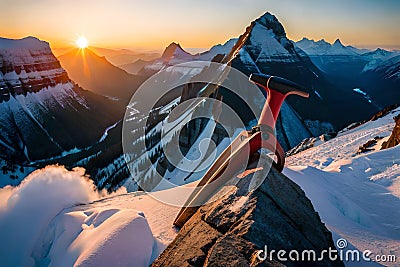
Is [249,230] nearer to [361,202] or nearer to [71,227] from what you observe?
[71,227]

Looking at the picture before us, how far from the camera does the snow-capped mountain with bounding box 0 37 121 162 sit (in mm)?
124125

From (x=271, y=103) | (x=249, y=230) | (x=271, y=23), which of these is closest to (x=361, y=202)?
(x=271, y=103)

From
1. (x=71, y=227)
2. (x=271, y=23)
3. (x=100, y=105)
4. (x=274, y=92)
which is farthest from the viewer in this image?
(x=100, y=105)

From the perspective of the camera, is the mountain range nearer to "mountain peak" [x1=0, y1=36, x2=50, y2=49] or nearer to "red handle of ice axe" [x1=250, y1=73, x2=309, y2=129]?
"mountain peak" [x1=0, y1=36, x2=50, y2=49]

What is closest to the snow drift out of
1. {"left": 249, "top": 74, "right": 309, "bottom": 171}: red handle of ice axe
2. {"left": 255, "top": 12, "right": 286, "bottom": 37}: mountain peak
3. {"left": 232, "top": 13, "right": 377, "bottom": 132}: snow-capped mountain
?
{"left": 249, "top": 74, "right": 309, "bottom": 171}: red handle of ice axe

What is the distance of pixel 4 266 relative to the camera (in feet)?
18.4

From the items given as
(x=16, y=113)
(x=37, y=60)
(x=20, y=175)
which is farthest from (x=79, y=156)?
(x=37, y=60)

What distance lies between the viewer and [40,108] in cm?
14775

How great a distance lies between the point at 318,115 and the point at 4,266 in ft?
275

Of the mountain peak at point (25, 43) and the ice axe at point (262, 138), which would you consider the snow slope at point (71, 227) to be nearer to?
the ice axe at point (262, 138)

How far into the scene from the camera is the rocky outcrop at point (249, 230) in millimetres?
3562

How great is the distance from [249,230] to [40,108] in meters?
166

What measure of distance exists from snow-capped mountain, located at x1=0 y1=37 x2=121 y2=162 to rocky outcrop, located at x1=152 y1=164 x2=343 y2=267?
127 m

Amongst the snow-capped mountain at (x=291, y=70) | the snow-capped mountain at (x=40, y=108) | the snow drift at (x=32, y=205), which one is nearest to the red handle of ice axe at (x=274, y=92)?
the snow drift at (x=32, y=205)
